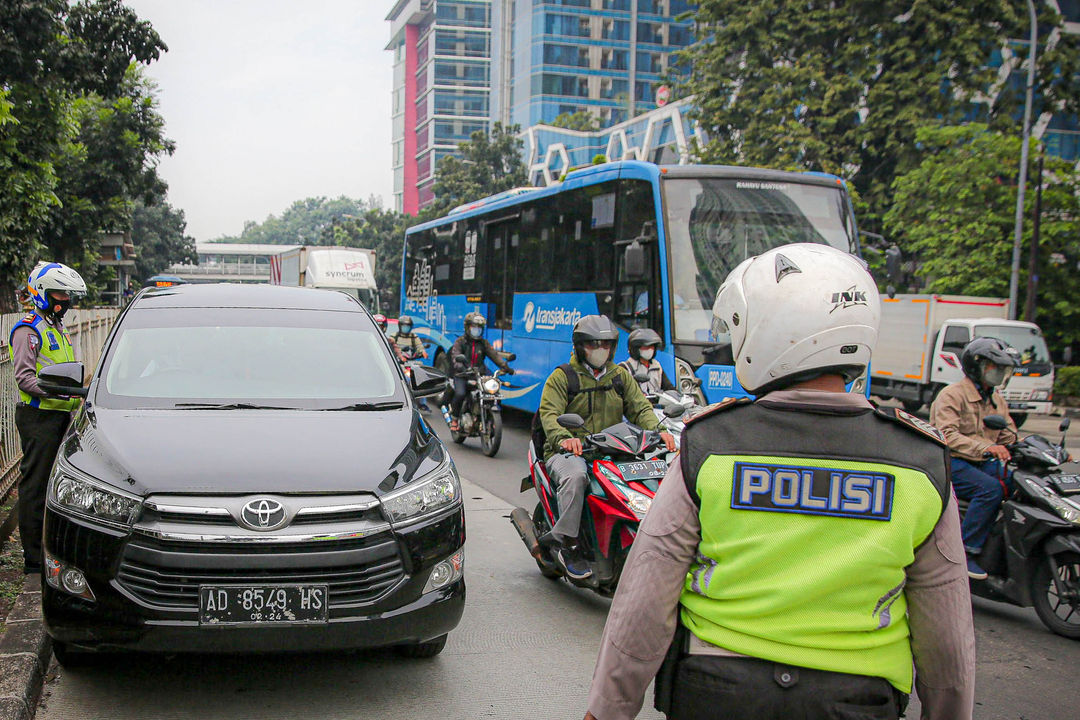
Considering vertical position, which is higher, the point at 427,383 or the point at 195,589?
the point at 427,383

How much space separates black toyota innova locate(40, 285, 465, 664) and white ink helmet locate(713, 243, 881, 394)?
7.52 ft

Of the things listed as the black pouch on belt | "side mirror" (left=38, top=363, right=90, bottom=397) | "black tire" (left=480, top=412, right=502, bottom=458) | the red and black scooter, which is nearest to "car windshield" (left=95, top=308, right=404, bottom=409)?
"side mirror" (left=38, top=363, right=90, bottom=397)

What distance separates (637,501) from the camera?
4.93m

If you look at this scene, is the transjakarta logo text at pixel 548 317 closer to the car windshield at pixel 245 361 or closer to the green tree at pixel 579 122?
the car windshield at pixel 245 361

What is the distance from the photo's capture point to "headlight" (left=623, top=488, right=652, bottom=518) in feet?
15.9

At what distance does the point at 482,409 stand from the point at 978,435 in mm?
6529

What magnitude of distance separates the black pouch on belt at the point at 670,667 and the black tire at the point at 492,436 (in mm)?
9340

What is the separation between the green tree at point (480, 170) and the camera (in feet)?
173

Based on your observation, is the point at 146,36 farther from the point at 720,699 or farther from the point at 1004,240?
the point at 1004,240

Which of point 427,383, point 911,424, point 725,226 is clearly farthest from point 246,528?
point 725,226

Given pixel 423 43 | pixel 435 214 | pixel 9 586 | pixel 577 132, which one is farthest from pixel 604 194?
pixel 423 43

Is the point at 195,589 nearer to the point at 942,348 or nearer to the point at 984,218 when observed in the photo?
the point at 942,348

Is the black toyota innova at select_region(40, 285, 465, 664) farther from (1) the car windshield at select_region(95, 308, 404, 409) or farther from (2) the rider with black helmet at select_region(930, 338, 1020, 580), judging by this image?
(2) the rider with black helmet at select_region(930, 338, 1020, 580)

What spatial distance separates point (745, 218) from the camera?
10203mm
